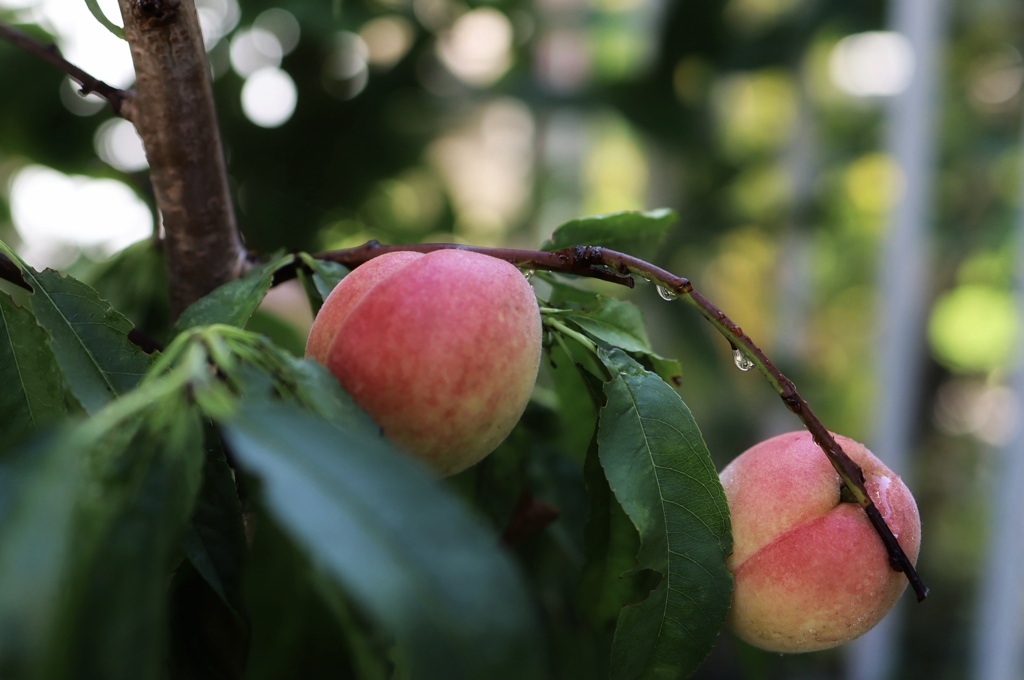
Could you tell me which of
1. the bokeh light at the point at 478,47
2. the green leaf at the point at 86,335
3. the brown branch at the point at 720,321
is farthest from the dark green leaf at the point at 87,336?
the bokeh light at the point at 478,47

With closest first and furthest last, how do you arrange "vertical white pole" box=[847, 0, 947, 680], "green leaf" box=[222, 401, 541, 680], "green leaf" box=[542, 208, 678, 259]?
"green leaf" box=[222, 401, 541, 680], "green leaf" box=[542, 208, 678, 259], "vertical white pole" box=[847, 0, 947, 680]

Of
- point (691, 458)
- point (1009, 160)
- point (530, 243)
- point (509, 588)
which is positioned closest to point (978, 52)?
point (1009, 160)

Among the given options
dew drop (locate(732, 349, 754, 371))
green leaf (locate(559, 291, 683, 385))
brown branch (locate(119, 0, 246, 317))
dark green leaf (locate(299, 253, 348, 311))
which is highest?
brown branch (locate(119, 0, 246, 317))

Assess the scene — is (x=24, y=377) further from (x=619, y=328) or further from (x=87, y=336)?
(x=619, y=328)

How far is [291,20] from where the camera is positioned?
2.96 ft

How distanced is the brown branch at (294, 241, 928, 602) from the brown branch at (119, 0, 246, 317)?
94mm

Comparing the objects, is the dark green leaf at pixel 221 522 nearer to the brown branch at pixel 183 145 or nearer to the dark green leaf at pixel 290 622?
the dark green leaf at pixel 290 622

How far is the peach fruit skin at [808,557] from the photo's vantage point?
355 millimetres

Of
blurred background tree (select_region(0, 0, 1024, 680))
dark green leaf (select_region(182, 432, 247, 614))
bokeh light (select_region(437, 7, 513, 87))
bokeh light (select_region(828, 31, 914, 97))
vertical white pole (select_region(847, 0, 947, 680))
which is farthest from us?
bokeh light (select_region(828, 31, 914, 97))

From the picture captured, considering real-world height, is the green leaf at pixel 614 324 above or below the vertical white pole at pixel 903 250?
above

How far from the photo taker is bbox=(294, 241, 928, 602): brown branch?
0.34m

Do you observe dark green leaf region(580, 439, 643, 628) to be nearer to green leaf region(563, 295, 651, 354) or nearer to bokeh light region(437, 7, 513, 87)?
green leaf region(563, 295, 651, 354)

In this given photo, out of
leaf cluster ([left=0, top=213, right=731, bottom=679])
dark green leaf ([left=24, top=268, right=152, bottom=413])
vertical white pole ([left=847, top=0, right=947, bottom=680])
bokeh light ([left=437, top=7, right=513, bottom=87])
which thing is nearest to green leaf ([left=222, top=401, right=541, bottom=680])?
leaf cluster ([left=0, top=213, right=731, bottom=679])

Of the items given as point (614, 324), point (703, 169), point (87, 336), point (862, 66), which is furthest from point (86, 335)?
point (862, 66)
